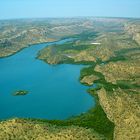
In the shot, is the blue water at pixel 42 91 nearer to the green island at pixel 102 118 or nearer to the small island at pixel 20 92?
the small island at pixel 20 92

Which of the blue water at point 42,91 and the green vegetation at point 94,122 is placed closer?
the green vegetation at point 94,122

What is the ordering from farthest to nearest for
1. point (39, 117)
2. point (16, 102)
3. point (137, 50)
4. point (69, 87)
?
1. point (137, 50)
2. point (69, 87)
3. point (16, 102)
4. point (39, 117)

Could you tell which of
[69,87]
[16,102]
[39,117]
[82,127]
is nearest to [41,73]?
[69,87]

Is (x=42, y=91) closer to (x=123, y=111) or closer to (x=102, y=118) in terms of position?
(x=102, y=118)

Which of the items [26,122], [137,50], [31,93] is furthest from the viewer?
[137,50]

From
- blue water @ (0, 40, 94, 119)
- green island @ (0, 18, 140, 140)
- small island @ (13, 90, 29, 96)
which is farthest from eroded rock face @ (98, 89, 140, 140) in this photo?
small island @ (13, 90, 29, 96)

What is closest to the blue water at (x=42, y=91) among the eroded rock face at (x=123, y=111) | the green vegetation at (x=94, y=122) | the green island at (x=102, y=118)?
the green vegetation at (x=94, y=122)

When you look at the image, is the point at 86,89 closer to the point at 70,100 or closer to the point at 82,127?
the point at 70,100

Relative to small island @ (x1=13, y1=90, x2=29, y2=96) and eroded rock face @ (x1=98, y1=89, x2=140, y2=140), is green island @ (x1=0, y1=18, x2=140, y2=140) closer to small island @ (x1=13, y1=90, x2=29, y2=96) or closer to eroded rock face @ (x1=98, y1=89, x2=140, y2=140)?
eroded rock face @ (x1=98, y1=89, x2=140, y2=140)
